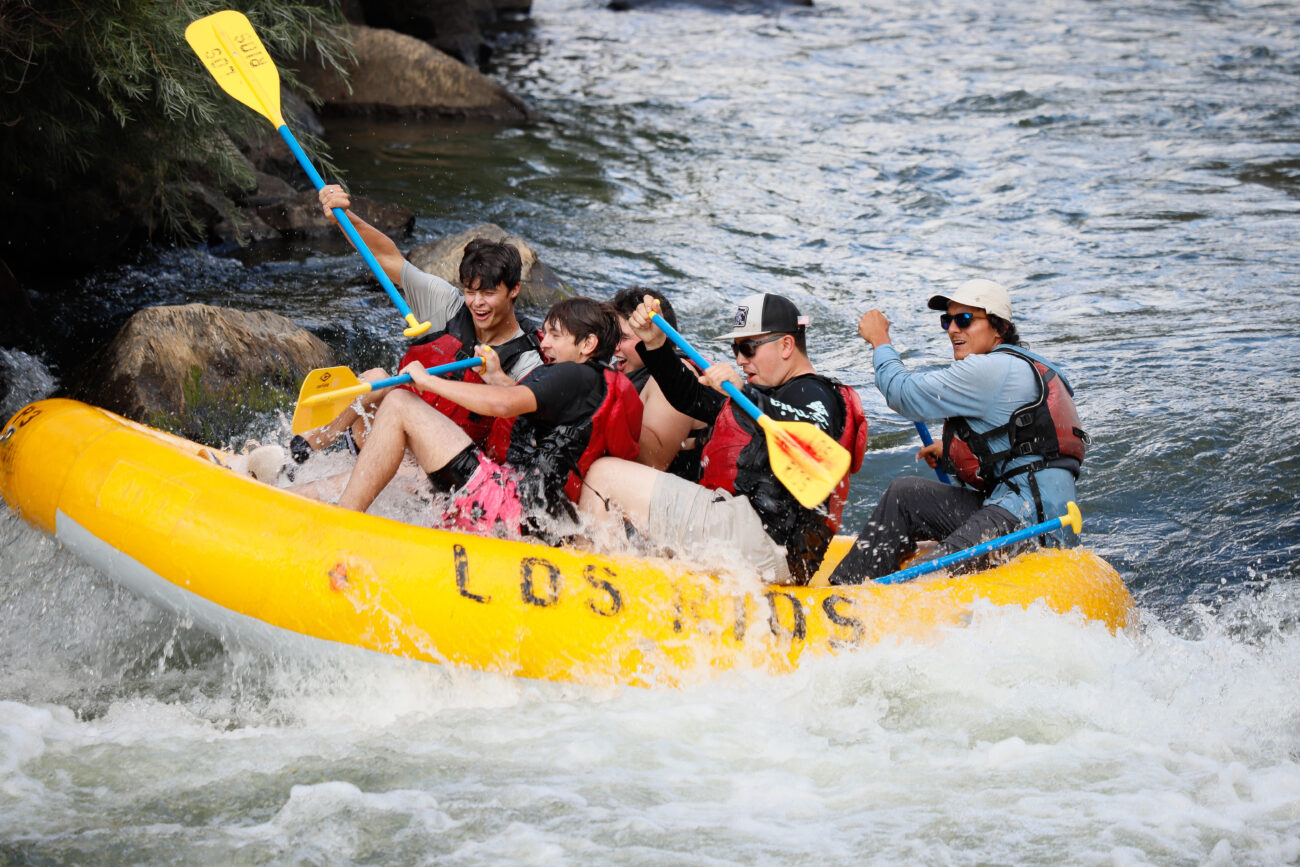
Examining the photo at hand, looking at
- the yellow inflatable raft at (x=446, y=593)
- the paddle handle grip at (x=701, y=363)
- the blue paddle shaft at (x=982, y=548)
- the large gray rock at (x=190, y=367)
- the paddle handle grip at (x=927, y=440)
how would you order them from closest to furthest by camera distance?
the yellow inflatable raft at (x=446, y=593) < the paddle handle grip at (x=701, y=363) < the blue paddle shaft at (x=982, y=548) < the paddle handle grip at (x=927, y=440) < the large gray rock at (x=190, y=367)

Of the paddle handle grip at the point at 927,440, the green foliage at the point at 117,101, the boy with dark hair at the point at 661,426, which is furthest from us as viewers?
the green foliage at the point at 117,101

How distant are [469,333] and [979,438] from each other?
5.90 feet

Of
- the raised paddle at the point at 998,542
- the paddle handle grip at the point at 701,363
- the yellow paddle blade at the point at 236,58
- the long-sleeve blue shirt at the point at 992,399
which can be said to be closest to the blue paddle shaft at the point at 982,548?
the raised paddle at the point at 998,542

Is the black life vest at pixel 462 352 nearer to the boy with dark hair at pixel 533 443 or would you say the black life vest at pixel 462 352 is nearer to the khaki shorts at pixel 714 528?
the boy with dark hair at pixel 533 443

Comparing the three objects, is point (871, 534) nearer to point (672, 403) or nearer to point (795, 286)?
point (672, 403)

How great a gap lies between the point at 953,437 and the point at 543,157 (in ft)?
25.8

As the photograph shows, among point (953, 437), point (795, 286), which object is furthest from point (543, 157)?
point (953, 437)

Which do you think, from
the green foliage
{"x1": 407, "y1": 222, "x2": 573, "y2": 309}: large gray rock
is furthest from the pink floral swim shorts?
{"x1": 407, "y1": 222, "x2": 573, "y2": 309}: large gray rock

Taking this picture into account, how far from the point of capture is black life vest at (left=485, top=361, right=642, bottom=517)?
3658mm

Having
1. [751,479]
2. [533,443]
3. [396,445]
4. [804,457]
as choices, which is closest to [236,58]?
[396,445]

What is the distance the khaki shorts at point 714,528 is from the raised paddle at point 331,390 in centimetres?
82

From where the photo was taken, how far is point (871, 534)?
3969 mm

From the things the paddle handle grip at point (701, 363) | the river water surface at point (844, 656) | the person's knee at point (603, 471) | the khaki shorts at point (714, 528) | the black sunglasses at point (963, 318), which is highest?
the black sunglasses at point (963, 318)

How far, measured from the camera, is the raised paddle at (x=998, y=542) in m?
3.61
